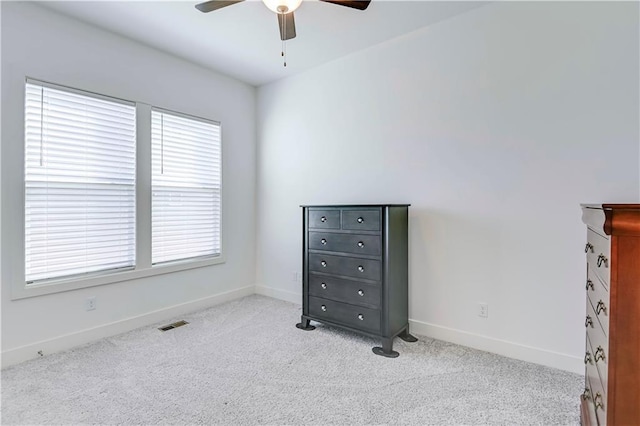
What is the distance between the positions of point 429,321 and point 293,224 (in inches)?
72.3

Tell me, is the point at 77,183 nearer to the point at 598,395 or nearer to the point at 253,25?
the point at 253,25

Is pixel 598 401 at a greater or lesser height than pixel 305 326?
greater

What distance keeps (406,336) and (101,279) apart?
8.94 ft

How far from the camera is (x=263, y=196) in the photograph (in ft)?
13.5

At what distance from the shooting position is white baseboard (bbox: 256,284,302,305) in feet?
12.3

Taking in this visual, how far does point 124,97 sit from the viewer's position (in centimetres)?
290

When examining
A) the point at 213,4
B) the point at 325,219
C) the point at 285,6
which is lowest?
A: the point at 325,219

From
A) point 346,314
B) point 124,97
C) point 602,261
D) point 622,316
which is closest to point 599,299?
point 602,261

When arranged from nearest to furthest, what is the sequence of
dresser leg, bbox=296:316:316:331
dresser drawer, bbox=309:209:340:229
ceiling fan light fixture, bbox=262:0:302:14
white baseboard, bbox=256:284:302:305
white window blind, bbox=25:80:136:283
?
ceiling fan light fixture, bbox=262:0:302:14
white window blind, bbox=25:80:136:283
dresser drawer, bbox=309:209:340:229
dresser leg, bbox=296:316:316:331
white baseboard, bbox=256:284:302:305

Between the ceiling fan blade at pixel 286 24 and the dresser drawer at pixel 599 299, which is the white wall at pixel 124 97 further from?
the dresser drawer at pixel 599 299

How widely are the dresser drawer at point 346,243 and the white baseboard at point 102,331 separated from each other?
1.53 meters

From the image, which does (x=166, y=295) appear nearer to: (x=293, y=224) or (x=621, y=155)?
(x=293, y=224)

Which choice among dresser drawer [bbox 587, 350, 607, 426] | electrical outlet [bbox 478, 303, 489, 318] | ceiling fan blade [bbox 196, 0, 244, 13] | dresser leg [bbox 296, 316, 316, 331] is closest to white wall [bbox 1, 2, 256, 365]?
dresser leg [bbox 296, 316, 316, 331]

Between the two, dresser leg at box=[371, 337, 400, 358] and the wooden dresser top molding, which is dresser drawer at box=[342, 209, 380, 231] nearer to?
dresser leg at box=[371, 337, 400, 358]
